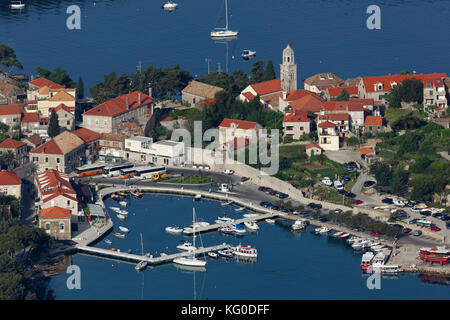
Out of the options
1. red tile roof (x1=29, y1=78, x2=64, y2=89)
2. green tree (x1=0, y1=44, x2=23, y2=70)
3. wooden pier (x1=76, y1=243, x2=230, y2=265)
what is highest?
green tree (x1=0, y1=44, x2=23, y2=70)

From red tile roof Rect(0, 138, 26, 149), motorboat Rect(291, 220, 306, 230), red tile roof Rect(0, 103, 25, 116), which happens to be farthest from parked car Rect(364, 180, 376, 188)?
red tile roof Rect(0, 103, 25, 116)

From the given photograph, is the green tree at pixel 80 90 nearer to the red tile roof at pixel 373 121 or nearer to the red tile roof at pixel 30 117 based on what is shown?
the red tile roof at pixel 30 117

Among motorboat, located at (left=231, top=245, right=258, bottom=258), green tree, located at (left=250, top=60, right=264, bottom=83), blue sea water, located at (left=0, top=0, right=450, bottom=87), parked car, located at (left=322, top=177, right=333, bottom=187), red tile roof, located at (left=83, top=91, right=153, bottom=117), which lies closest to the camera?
motorboat, located at (left=231, top=245, right=258, bottom=258)

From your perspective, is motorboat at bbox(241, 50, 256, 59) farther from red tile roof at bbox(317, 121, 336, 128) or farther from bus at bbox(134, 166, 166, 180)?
bus at bbox(134, 166, 166, 180)

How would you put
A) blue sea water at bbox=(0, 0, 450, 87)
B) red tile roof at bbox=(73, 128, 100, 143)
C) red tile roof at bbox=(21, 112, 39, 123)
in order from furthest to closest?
blue sea water at bbox=(0, 0, 450, 87) < red tile roof at bbox=(21, 112, 39, 123) < red tile roof at bbox=(73, 128, 100, 143)

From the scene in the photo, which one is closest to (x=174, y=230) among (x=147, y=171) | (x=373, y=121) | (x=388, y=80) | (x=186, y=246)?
(x=186, y=246)

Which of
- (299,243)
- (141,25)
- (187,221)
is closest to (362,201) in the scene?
(299,243)
